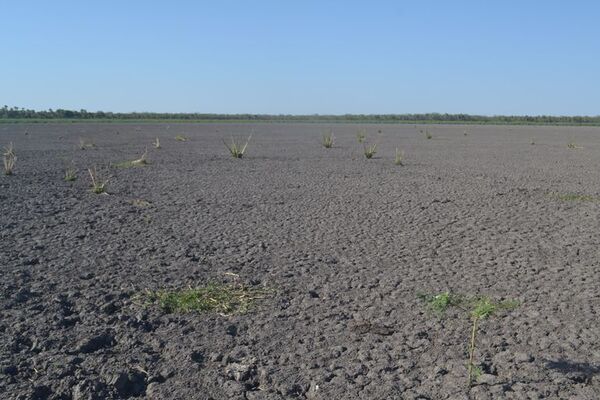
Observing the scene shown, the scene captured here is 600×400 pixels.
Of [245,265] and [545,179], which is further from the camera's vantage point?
[545,179]

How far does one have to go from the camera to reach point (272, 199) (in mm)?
10320

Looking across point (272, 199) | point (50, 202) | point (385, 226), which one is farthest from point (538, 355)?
point (50, 202)

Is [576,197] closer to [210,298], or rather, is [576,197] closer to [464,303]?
[464,303]

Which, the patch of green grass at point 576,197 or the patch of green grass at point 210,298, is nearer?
the patch of green grass at point 210,298

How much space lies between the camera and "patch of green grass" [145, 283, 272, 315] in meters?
4.80

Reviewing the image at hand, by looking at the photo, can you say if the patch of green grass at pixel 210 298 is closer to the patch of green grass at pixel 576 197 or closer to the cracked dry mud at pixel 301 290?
the cracked dry mud at pixel 301 290

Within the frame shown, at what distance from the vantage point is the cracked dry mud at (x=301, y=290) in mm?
3635

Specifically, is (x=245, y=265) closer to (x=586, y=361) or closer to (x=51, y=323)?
(x=51, y=323)

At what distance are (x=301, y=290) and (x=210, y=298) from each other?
707 mm

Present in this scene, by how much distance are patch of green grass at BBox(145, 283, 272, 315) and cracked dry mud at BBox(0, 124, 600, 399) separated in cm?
11

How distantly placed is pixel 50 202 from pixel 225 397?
7231 mm

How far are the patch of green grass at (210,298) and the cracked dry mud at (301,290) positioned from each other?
0.11 meters

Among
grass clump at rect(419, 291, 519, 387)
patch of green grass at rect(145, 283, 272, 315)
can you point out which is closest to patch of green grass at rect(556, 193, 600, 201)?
grass clump at rect(419, 291, 519, 387)

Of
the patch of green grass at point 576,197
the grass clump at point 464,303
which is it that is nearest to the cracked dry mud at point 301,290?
the grass clump at point 464,303
